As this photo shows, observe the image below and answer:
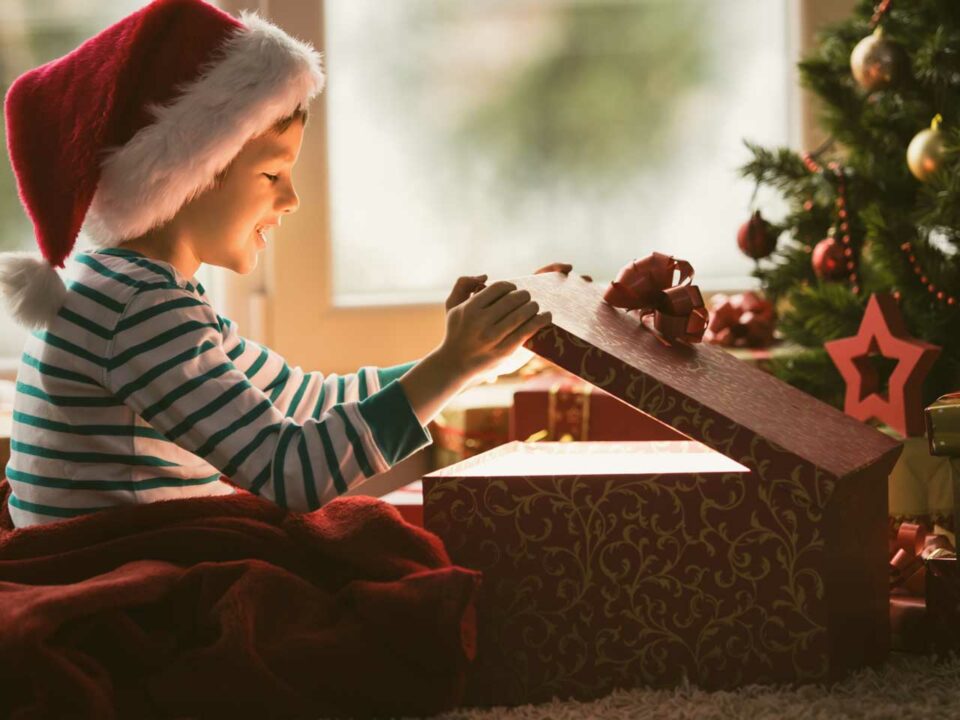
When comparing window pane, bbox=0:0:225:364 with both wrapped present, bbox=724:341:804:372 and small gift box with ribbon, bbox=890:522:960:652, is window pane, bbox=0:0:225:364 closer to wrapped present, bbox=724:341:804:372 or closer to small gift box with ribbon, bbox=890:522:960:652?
wrapped present, bbox=724:341:804:372

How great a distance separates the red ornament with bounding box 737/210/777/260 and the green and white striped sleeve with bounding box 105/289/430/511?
2.70 feet

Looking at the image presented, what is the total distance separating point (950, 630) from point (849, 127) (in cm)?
79

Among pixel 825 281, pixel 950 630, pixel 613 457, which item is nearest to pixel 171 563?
pixel 613 457

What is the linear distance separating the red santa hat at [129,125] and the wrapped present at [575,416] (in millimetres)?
633

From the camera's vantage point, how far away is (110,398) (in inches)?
36.2

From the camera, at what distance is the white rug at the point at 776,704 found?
82 cm

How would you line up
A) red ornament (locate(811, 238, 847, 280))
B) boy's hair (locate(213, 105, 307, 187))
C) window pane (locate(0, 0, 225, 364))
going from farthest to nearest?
window pane (locate(0, 0, 225, 364)) → red ornament (locate(811, 238, 847, 280)) → boy's hair (locate(213, 105, 307, 187))

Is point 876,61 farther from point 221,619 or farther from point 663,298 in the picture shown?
point 221,619

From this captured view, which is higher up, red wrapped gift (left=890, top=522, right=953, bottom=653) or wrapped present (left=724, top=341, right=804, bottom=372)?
wrapped present (left=724, top=341, right=804, bottom=372)

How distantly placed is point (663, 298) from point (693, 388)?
0.40 ft

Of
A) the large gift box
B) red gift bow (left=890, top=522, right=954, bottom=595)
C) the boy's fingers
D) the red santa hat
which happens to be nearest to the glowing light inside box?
the large gift box

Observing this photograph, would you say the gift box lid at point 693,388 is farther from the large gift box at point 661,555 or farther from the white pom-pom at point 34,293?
the white pom-pom at point 34,293

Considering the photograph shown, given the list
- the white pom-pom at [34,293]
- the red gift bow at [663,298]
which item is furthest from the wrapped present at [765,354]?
the white pom-pom at [34,293]

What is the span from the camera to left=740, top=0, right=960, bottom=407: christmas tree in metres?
1.35
